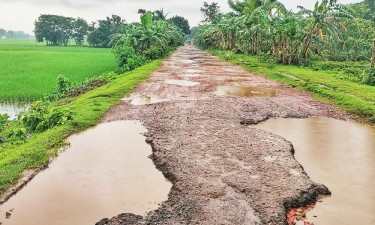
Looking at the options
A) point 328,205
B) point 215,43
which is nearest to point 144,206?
point 328,205

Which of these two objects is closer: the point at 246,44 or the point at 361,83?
the point at 361,83

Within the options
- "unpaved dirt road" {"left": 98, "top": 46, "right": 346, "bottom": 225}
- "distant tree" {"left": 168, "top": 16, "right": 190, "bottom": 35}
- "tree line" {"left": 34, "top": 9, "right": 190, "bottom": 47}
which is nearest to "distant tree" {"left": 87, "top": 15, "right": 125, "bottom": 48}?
"tree line" {"left": 34, "top": 9, "right": 190, "bottom": 47}

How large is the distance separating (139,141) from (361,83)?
1146cm

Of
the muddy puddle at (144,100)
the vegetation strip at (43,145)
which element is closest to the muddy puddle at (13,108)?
the vegetation strip at (43,145)

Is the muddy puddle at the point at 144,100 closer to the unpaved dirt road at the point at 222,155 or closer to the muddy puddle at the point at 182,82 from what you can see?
the unpaved dirt road at the point at 222,155

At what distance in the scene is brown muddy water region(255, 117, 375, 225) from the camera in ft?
14.5

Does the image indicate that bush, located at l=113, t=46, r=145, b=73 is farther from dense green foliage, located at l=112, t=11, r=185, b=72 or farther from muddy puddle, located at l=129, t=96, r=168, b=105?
muddy puddle, located at l=129, t=96, r=168, b=105

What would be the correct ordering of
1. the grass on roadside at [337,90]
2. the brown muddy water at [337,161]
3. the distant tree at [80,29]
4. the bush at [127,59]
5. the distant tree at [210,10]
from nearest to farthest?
the brown muddy water at [337,161], the grass on roadside at [337,90], the bush at [127,59], the distant tree at [210,10], the distant tree at [80,29]

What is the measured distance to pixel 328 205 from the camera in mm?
4598

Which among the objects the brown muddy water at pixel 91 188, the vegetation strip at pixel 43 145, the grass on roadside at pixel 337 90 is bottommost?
the brown muddy water at pixel 91 188

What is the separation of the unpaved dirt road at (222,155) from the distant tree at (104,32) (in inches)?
2467

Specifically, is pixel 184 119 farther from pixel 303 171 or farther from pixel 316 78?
pixel 316 78

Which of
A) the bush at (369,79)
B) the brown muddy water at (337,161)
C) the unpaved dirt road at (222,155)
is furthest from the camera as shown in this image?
the bush at (369,79)

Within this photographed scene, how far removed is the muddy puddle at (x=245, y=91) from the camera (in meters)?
12.1
